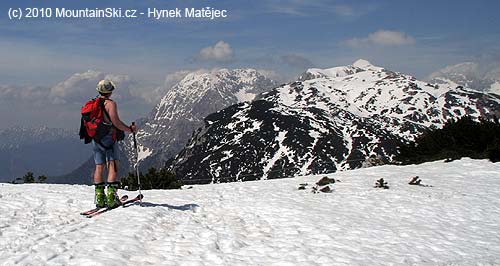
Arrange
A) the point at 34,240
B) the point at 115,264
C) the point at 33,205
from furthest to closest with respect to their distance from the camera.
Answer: the point at 33,205, the point at 34,240, the point at 115,264

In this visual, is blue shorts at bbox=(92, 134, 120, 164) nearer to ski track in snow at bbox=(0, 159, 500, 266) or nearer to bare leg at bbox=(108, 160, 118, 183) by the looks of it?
bare leg at bbox=(108, 160, 118, 183)

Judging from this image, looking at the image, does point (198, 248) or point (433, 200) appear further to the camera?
point (433, 200)

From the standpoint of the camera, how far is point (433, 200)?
14.6 metres

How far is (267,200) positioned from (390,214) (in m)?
4.09

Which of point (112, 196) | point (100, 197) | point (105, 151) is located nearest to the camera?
point (105, 151)

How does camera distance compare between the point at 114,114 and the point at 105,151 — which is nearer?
the point at 114,114

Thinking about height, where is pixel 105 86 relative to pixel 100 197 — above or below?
above

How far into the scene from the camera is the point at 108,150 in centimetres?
1178

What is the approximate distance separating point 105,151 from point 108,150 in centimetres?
9

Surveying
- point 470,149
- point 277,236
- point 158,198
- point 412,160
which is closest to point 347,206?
point 277,236

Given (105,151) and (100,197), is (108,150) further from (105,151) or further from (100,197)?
(100,197)

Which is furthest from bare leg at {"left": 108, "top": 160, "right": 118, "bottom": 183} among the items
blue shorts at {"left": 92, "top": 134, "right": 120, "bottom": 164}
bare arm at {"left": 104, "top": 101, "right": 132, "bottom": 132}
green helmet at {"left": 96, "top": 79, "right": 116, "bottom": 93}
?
green helmet at {"left": 96, "top": 79, "right": 116, "bottom": 93}

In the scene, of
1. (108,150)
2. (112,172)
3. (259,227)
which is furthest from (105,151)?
(259,227)

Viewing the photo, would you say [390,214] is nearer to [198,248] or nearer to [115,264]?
[198,248]
